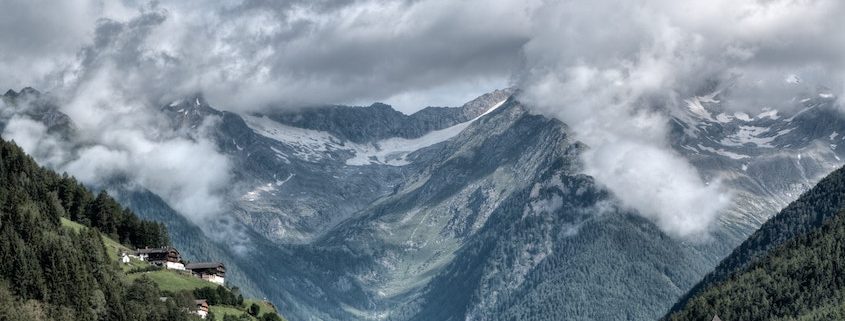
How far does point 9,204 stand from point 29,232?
6856 mm

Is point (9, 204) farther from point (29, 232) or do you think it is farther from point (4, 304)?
point (4, 304)

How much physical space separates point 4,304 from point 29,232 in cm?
2066

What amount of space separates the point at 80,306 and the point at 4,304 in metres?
16.6

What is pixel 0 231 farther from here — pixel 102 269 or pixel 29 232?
pixel 102 269

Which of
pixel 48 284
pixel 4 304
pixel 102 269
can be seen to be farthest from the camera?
pixel 102 269

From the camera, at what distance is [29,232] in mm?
188125

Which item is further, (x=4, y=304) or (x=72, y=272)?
(x=72, y=272)

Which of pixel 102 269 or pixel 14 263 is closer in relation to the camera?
pixel 14 263

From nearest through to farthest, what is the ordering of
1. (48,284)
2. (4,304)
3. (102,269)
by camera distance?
(4,304) → (48,284) → (102,269)

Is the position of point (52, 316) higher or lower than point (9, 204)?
lower

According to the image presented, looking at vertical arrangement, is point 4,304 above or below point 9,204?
below

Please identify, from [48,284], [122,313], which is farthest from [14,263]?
[122,313]

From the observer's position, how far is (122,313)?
193 meters

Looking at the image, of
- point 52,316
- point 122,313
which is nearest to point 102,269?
point 122,313
